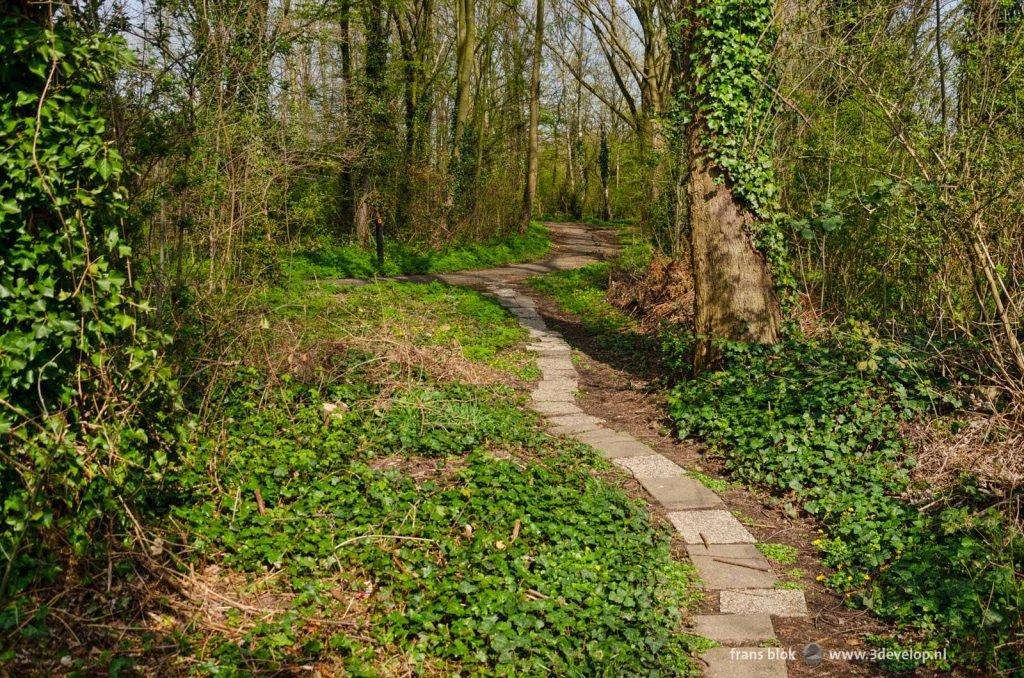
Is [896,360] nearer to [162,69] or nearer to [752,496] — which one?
[752,496]

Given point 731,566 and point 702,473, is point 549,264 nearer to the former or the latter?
point 702,473

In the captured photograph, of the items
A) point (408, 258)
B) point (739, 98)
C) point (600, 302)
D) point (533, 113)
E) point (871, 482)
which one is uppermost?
point (533, 113)

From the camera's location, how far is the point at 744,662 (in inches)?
154

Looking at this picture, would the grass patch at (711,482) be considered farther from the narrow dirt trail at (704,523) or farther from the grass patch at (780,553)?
the grass patch at (780,553)

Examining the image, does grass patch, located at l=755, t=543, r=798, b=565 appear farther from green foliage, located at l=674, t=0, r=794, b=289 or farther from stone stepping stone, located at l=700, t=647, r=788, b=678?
green foliage, located at l=674, t=0, r=794, b=289

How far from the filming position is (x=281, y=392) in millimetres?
6277

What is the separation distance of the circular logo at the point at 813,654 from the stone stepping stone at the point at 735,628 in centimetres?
18

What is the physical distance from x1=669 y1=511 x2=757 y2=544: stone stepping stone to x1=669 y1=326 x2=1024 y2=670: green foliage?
1.67 ft

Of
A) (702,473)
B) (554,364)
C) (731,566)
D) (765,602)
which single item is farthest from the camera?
(554,364)

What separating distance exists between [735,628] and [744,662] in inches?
11.5

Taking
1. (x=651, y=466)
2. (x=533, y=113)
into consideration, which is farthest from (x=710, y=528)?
(x=533, y=113)

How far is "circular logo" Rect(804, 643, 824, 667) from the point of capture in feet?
12.9

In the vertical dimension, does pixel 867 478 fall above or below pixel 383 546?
above

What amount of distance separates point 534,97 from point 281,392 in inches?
778
